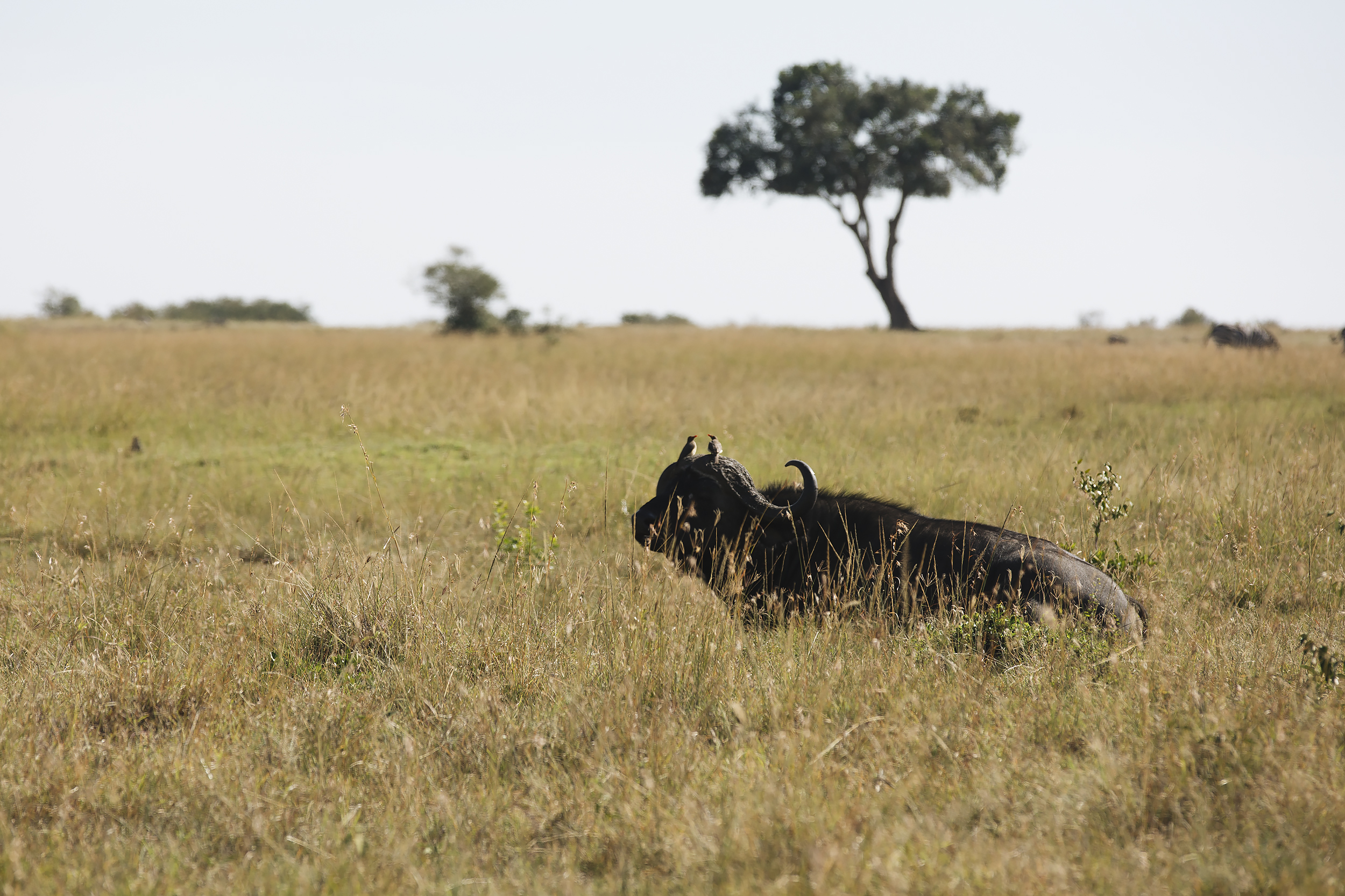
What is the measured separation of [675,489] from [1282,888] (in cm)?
321

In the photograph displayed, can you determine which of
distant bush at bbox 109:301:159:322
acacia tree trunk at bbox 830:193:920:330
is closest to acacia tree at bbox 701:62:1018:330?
acacia tree trunk at bbox 830:193:920:330

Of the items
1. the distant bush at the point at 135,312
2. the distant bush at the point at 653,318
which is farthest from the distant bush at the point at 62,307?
the distant bush at the point at 653,318

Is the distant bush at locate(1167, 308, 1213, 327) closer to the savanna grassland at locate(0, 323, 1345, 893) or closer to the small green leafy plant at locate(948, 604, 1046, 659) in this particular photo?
the savanna grassland at locate(0, 323, 1345, 893)

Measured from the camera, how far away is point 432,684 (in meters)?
→ 3.66

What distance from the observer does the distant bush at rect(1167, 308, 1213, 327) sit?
125 feet

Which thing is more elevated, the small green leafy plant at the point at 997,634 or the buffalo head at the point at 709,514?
the buffalo head at the point at 709,514

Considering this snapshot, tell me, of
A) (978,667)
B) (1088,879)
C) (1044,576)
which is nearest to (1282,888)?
(1088,879)

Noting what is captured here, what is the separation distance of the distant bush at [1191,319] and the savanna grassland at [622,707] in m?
34.4

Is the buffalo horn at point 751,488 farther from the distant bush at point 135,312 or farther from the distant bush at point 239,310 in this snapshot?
the distant bush at point 239,310

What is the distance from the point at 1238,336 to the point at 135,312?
50879 mm

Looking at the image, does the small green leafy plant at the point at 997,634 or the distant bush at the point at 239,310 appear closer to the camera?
the small green leafy plant at the point at 997,634

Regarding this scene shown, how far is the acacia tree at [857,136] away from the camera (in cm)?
3866

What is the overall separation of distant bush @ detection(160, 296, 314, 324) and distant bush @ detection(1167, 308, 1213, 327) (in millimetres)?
49551

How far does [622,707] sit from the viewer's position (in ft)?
11.0
